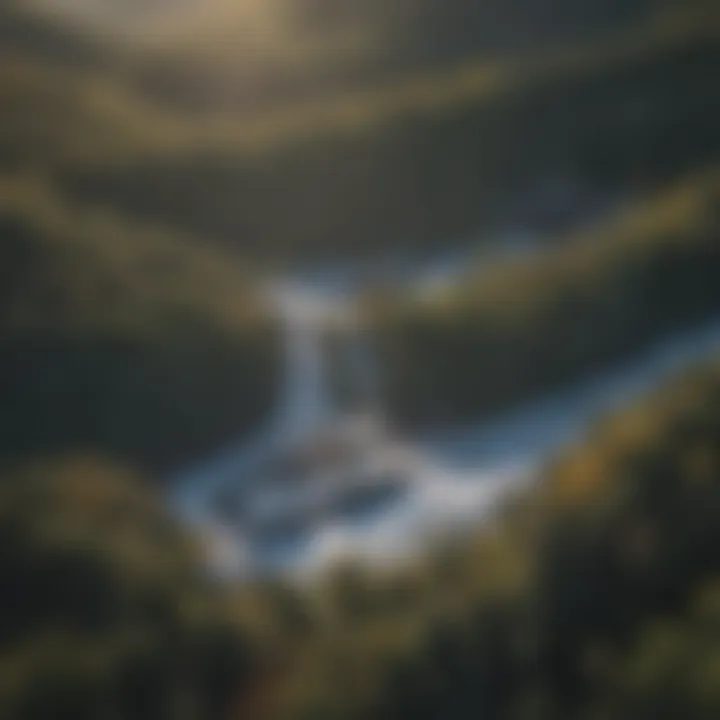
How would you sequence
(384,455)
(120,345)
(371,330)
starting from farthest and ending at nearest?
(371,330), (120,345), (384,455)

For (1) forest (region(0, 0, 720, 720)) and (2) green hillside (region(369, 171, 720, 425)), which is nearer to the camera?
(1) forest (region(0, 0, 720, 720))

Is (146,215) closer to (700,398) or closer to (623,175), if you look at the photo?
(623,175)

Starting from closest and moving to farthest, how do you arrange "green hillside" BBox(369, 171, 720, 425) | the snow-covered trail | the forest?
the forest < the snow-covered trail < "green hillside" BBox(369, 171, 720, 425)

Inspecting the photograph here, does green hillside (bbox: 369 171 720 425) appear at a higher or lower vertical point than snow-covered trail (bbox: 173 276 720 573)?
higher

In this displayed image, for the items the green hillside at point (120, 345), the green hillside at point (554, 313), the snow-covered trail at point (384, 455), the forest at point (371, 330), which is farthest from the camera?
the green hillside at point (554, 313)

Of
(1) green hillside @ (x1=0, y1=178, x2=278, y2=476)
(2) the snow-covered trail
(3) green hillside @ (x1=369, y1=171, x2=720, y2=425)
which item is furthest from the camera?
(3) green hillside @ (x1=369, y1=171, x2=720, y2=425)

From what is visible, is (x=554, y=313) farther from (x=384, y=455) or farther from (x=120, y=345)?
(x=120, y=345)

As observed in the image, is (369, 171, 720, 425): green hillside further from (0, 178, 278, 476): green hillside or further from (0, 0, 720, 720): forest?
(0, 178, 278, 476): green hillside

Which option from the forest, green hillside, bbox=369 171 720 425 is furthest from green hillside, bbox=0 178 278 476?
green hillside, bbox=369 171 720 425

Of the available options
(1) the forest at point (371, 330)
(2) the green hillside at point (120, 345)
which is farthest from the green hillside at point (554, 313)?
(2) the green hillside at point (120, 345)

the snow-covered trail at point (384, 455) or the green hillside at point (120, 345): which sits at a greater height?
the green hillside at point (120, 345)

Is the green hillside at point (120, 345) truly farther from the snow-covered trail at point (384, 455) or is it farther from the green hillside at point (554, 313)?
the green hillside at point (554, 313)

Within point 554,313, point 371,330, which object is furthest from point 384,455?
point 554,313
